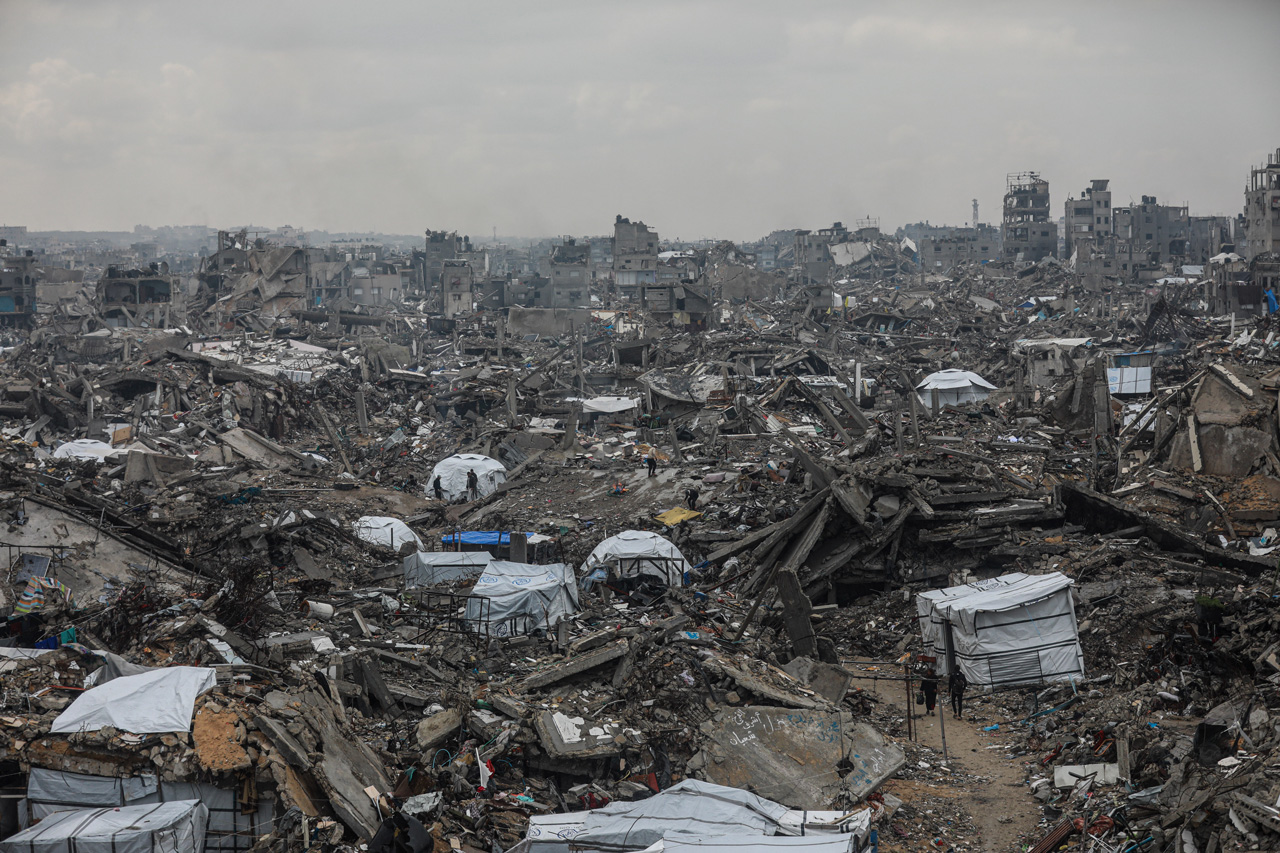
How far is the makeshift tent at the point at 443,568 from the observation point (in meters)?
13.5

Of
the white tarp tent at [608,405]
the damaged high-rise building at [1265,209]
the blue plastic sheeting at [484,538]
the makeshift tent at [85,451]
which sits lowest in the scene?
the blue plastic sheeting at [484,538]

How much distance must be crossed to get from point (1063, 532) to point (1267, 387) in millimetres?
4453

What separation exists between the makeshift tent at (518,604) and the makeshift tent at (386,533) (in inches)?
148

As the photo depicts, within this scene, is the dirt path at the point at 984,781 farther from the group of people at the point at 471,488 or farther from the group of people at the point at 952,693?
the group of people at the point at 471,488

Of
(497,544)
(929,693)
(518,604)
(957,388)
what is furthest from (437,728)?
(957,388)

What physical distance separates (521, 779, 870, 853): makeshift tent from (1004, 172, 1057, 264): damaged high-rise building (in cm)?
7059

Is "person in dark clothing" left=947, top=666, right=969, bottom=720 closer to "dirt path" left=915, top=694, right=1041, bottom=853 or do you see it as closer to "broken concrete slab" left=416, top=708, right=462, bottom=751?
"dirt path" left=915, top=694, right=1041, bottom=853

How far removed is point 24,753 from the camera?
7.05 meters

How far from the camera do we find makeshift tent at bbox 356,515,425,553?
1572cm

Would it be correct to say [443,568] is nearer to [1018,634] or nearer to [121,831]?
[1018,634]

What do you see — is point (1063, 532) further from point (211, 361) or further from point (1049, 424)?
point (211, 361)

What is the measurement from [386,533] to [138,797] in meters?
8.89

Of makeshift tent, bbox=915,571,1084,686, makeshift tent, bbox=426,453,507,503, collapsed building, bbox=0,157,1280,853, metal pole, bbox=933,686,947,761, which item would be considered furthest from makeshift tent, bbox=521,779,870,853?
makeshift tent, bbox=426,453,507,503

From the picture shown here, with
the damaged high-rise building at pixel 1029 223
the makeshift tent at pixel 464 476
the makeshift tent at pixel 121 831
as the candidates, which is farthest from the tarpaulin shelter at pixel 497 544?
the damaged high-rise building at pixel 1029 223
